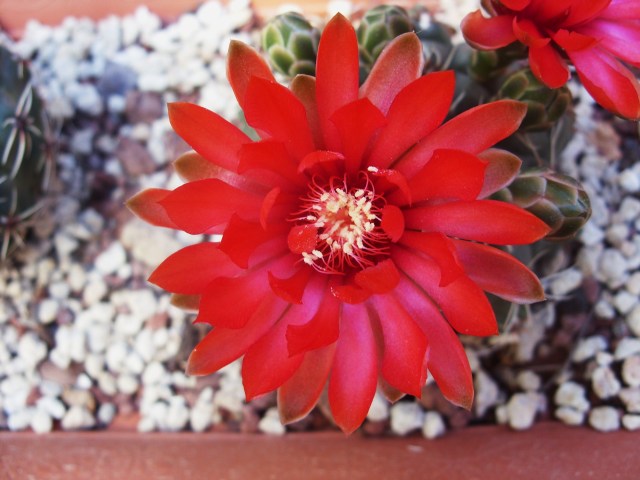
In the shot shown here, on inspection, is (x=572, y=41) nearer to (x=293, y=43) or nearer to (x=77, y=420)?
(x=293, y=43)

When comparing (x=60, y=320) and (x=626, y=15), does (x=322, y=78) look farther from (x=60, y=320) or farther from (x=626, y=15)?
(x=60, y=320)

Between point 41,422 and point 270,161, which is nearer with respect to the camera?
point 270,161

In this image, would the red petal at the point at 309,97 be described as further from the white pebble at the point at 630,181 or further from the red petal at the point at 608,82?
the white pebble at the point at 630,181

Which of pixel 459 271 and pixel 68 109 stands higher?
pixel 68 109

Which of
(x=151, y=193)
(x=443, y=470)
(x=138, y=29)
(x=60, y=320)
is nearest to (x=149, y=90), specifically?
(x=138, y=29)

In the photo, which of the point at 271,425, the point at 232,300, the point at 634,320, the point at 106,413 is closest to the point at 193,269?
the point at 232,300

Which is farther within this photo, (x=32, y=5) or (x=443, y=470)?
(x=32, y=5)
